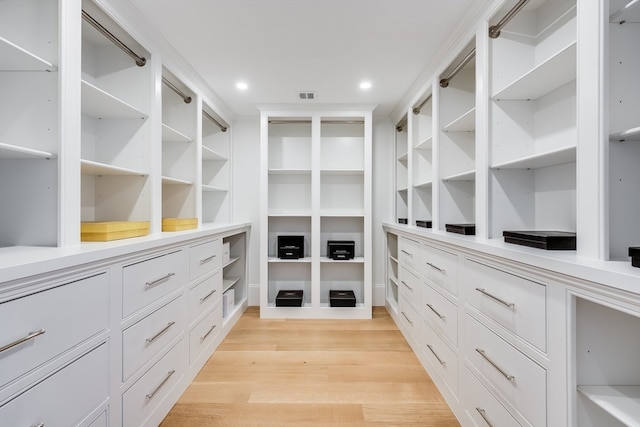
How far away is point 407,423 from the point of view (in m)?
1.56

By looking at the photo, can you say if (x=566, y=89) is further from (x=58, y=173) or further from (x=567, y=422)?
(x=58, y=173)

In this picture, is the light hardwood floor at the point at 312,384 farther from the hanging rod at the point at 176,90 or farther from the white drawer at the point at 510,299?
the hanging rod at the point at 176,90

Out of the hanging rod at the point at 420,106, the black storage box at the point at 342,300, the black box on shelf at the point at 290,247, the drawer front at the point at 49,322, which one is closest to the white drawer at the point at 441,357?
the black storage box at the point at 342,300

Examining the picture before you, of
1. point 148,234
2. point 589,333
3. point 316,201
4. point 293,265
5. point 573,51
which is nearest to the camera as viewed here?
point 589,333

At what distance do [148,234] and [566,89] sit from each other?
2470 millimetres

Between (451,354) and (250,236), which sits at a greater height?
(250,236)

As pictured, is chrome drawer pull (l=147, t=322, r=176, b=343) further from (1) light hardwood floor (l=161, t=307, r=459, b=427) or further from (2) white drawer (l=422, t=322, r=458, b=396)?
(2) white drawer (l=422, t=322, r=458, b=396)

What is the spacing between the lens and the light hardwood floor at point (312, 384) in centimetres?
160

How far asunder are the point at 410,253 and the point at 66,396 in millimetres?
2227

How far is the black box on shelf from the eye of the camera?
3131mm

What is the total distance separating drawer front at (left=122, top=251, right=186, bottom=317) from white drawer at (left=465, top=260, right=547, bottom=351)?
166 centimetres

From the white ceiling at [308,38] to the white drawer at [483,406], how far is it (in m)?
2.03

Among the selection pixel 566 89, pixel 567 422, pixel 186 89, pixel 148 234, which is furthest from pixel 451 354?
pixel 186 89

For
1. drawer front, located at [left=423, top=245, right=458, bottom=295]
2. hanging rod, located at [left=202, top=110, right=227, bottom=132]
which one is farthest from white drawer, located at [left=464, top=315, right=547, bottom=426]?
hanging rod, located at [left=202, top=110, right=227, bottom=132]
